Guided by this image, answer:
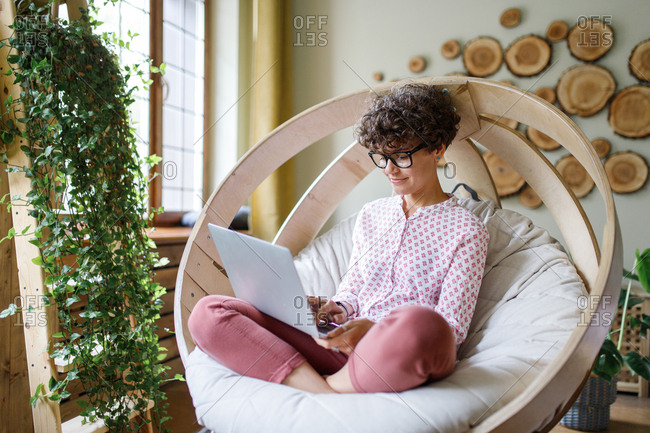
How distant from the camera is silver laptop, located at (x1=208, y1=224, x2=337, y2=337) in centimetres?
105

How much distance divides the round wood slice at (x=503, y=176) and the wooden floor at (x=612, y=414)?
46.4 inches

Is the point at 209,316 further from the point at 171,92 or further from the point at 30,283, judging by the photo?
the point at 171,92

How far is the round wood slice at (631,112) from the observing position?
8.82 ft

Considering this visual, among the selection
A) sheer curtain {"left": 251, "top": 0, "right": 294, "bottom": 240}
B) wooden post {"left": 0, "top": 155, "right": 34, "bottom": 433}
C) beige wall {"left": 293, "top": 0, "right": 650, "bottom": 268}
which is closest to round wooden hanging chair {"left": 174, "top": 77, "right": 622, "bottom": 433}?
wooden post {"left": 0, "top": 155, "right": 34, "bottom": 433}

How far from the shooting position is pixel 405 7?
3141 mm

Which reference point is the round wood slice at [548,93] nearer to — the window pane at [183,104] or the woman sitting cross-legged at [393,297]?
the woman sitting cross-legged at [393,297]

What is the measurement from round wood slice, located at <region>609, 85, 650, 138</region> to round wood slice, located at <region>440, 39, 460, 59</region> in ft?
2.90

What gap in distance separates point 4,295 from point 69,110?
56 centimetres

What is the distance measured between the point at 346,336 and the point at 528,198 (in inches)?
83.7

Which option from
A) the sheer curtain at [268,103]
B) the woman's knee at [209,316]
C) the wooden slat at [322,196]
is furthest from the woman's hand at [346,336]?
the sheer curtain at [268,103]

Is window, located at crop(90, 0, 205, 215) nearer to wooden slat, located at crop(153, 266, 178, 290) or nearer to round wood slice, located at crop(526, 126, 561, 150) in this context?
wooden slat, located at crop(153, 266, 178, 290)

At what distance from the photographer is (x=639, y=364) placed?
2.18 meters

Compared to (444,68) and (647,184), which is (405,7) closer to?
(444,68)

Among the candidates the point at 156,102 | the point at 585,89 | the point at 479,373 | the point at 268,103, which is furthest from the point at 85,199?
the point at 585,89
